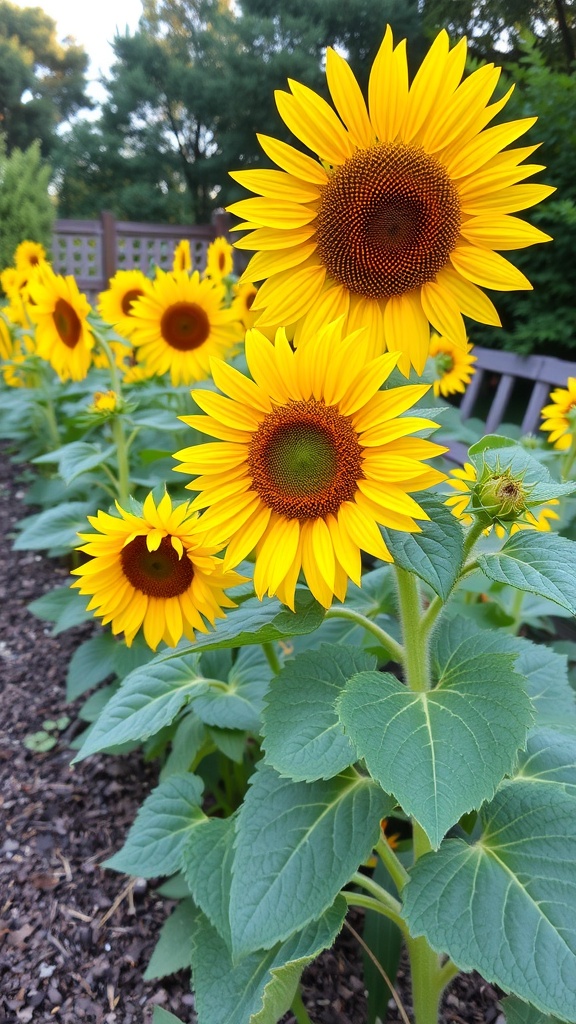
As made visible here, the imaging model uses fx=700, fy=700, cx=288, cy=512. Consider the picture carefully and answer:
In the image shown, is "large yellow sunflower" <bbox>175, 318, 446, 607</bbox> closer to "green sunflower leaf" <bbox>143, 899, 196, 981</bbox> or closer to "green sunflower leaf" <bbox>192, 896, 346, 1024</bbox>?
"green sunflower leaf" <bbox>192, 896, 346, 1024</bbox>

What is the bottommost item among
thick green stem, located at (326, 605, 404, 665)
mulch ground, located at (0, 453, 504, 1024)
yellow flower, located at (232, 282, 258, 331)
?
mulch ground, located at (0, 453, 504, 1024)

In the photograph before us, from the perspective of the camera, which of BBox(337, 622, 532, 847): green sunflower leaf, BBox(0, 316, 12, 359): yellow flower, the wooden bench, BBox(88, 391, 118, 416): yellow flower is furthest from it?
BBox(0, 316, 12, 359): yellow flower

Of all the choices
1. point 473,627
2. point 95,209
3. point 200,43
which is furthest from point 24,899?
point 95,209

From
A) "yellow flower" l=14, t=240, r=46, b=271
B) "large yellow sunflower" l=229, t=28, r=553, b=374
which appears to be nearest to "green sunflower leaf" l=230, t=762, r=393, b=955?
"large yellow sunflower" l=229, t=28, r=553, b=374

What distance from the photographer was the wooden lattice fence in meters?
13.3

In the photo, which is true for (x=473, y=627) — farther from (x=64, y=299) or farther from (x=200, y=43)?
(x=200, y=43)

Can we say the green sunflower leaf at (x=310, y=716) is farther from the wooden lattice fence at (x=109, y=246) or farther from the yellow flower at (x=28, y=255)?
the wooden lattice fence at (x=109, y=246)

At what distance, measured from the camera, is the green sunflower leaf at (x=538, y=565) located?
909 millimetres

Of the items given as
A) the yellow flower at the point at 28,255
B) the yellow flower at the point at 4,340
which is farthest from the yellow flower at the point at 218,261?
the yellow flower at the point at 28,255

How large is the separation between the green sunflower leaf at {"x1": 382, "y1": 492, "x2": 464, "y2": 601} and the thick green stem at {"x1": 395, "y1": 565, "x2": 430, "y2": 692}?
174 millimetres

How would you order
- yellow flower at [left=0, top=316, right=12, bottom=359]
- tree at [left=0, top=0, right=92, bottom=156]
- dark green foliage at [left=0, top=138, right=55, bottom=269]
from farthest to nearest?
tree at [left=0, top=0, right=92, bottom=156], dark green foliage at [left=0, top=138, right=55, bottom=269], yellow flower at [left=0, top=316, right=12, bottom=359]

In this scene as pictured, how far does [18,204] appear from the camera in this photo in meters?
7.66

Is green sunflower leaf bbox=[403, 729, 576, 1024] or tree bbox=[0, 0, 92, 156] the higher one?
tree bbox=[0, 0, 92, 156]

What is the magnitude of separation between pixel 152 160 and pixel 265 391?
17.3m
